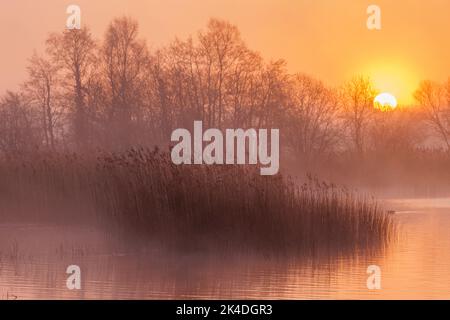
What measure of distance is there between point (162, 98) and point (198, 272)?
63.3 feet

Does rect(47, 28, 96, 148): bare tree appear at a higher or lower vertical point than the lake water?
higher

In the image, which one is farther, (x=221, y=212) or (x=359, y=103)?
(x=359, y=103)

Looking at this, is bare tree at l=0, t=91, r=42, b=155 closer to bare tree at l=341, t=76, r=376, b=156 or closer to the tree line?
the tree line

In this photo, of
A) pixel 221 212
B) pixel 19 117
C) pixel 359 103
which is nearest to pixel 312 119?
pixel 359 103

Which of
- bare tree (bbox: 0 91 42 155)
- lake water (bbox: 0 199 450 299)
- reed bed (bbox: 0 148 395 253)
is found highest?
bare tree (bbox: 0 91 42 155)

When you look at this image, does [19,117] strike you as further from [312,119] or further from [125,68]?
[312,119]

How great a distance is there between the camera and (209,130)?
88.8 ft

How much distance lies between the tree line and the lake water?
55.0ft

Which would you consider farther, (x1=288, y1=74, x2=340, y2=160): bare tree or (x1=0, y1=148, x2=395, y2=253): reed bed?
(x1=288, y1=74, x2=340, y2=160): bare tree

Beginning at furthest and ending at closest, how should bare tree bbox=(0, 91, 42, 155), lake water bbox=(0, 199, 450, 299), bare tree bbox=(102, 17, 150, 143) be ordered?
bare tree bbox=(102, 17, 150, 143)
bare tree bbox=(0, 91, 42, 155)
lake water bbox=(0, 199, 450, 299)

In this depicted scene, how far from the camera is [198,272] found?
8.93 meters

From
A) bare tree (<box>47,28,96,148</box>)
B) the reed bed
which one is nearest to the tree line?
bare tree (<box>47,28,96,148</box>)

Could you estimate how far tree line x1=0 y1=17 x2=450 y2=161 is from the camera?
2803 cm
